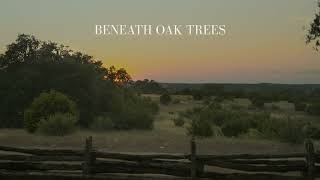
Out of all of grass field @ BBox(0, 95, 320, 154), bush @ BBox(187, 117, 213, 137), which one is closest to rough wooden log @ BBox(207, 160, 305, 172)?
grass field @ BBox(0, 95, 320, 154)

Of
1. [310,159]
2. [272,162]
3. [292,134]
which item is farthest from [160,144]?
[310,159]

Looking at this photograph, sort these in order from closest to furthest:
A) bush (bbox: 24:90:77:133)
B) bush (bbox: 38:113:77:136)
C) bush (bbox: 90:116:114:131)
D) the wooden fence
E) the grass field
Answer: the wooden fence, the grass field, bush (bbox: 38:113:77:136), bush (bbox: 24:90:77:133), bush (bbox: 90:116:114:131)

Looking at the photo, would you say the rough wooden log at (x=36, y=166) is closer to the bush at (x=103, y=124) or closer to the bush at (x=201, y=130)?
the bush at (x=201, y=130)

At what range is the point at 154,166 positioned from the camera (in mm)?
12633

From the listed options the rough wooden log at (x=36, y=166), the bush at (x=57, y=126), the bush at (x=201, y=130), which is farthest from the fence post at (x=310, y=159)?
the bush at (x=57, y=126)

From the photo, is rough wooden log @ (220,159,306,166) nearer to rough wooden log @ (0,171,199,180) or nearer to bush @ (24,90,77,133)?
rough wooden log @ (0,171,199,180)

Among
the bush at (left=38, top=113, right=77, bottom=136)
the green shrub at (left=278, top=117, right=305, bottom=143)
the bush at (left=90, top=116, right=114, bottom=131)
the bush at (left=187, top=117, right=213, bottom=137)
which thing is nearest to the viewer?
the green shrub at (left=278, top=117, right=305, bottom=143)

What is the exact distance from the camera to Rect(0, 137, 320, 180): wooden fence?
39.9 feet

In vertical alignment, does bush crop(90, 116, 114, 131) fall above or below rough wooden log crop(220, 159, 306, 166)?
below

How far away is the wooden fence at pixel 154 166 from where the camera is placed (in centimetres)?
1215

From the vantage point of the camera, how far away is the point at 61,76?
3881cm

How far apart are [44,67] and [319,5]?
27.4m

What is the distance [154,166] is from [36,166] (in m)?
2.75

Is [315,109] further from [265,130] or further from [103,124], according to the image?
[265,130]
